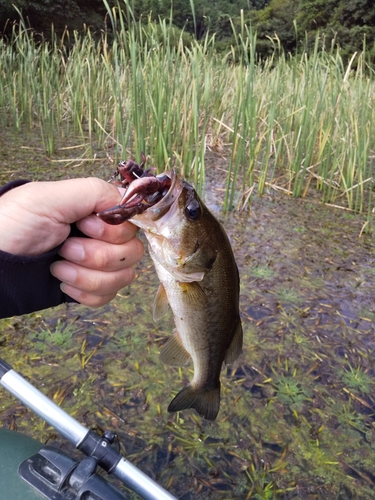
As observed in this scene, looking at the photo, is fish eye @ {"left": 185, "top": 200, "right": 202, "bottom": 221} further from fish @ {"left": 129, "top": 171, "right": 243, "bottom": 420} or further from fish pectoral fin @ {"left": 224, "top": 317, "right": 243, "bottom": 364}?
fish pectoral fin @ {"left": 224, "top": 317, "right": 243, "bottom": 364}

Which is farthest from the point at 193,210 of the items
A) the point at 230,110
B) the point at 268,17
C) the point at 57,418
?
the point at 268,17

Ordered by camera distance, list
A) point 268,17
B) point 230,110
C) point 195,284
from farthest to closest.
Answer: point 268,17 < point 230,110 < point 195,284

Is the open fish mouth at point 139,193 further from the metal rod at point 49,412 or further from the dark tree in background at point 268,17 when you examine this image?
the dark tree in background at point 268,17

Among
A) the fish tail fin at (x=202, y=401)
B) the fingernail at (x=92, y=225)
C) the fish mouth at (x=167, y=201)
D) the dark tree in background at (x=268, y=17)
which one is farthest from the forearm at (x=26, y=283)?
the dark tree in background at (x=268, y=17)

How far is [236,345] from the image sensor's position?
1247 mm

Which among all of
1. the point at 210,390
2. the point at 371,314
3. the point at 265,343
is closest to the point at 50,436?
the point at 210,390

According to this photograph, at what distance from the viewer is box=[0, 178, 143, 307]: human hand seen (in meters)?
0.99

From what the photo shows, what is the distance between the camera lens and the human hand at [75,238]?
992mm

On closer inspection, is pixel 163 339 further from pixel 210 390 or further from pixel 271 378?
pixel 210 390

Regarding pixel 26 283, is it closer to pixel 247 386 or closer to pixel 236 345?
pixel 236 345

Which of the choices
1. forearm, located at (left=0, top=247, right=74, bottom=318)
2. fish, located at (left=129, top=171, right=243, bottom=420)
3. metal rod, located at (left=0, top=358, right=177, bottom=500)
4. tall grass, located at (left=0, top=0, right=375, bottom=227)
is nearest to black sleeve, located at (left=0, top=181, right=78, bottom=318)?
forearm, located at (left=0, top=247, right=74, bottom=318)

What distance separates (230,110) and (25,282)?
4.46 metres

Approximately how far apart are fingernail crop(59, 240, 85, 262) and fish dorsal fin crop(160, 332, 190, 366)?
38 cm

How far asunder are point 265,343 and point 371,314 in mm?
705
